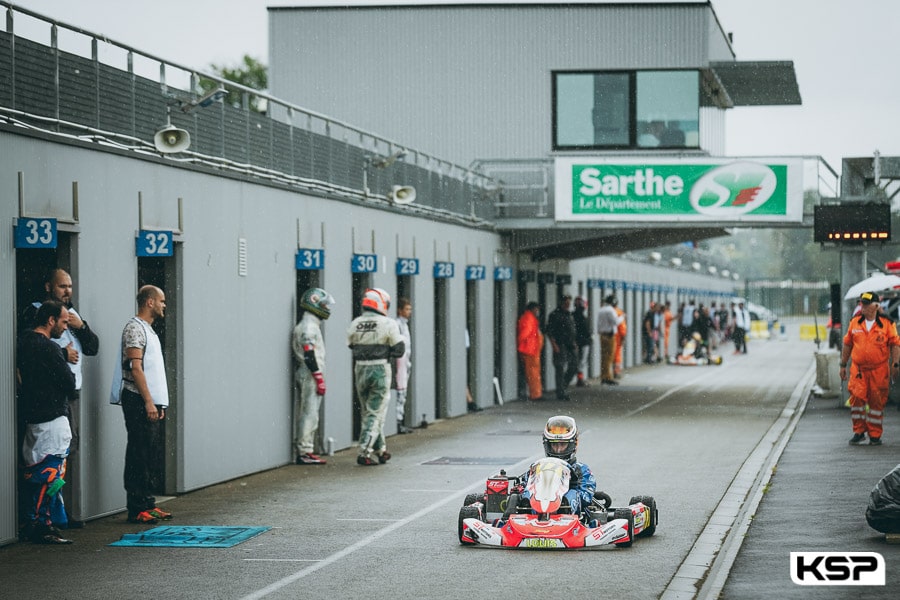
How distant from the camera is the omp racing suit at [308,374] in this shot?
1794 cm

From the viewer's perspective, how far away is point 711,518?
12.8 meters

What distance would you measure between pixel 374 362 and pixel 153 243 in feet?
13.7

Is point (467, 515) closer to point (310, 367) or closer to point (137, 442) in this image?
point (137, 442)

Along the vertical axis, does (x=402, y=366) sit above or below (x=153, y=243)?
below

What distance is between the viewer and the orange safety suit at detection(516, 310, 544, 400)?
30.9 m

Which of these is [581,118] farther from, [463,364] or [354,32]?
[463,364]

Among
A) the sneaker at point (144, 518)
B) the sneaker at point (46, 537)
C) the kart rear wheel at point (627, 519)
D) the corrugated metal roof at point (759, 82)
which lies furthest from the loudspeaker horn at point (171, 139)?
the corrugated metal roof at point (759, 82)

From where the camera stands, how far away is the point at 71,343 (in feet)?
40.9

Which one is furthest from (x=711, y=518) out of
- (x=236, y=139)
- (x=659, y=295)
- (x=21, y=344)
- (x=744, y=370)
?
(x=659, y=295)

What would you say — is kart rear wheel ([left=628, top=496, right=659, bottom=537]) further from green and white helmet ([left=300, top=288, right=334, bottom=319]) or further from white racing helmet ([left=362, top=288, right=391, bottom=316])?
green and white helmet ([left=300, top=288, right=334, bottom=319])

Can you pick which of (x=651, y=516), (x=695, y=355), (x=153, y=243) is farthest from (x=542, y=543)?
(x=695, y=355)

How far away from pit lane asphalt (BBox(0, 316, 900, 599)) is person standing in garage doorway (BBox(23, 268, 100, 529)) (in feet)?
1.37

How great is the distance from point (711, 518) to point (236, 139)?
7155 millimetres

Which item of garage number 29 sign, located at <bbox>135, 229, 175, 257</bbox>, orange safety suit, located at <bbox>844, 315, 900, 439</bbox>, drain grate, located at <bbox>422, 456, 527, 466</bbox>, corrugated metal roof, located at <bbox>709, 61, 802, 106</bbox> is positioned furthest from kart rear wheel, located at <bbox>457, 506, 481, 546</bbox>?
corrugated metal roof, located at <bbox>709, 61, 802, 106</bbox>
